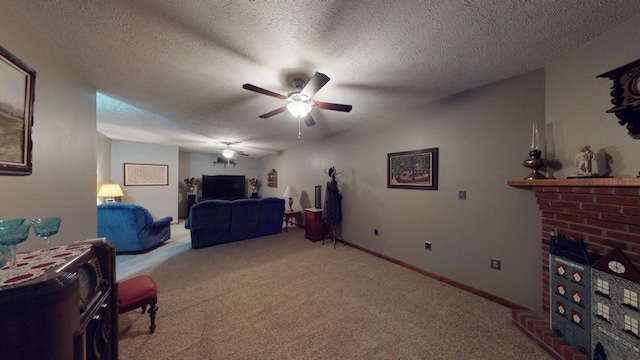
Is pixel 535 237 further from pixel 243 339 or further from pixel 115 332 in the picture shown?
pixel 115 332

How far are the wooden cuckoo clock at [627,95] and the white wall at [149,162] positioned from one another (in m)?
7.63

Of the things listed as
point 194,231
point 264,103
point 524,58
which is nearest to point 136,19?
point 264,103

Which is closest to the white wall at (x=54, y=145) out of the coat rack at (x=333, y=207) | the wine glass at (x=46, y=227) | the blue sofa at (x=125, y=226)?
the wine glass at (x=46, y=227)

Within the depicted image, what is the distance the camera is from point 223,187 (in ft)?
23.4

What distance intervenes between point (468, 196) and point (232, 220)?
4047 millimetres

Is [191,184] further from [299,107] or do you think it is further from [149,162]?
[299,107]

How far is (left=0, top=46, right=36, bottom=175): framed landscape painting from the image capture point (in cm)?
108

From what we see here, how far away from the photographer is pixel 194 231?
12.2 ft

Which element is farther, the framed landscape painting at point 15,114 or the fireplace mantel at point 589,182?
the fireplace mantel at point 589,182

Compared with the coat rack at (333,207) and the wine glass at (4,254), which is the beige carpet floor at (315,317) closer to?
the coat rack at (333,207)

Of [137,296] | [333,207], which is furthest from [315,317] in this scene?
[333,207]

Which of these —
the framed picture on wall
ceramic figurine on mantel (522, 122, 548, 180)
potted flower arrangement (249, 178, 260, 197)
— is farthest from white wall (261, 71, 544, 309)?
the framed picture on wall

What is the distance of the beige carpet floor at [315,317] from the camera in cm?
155

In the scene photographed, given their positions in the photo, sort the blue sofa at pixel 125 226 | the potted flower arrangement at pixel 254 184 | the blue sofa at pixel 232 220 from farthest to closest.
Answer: the potted flower arrangement at pixel 254 184, the blue sofa at pixel 232 220, the blue sofa at pixel 125 226
